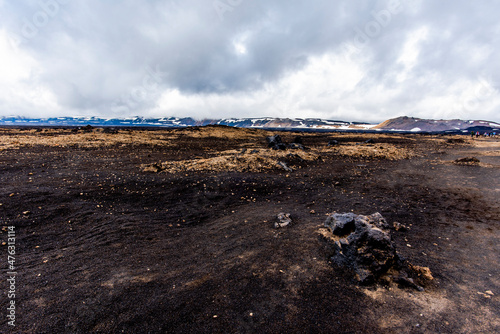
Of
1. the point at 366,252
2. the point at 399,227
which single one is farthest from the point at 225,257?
the point at 399,227

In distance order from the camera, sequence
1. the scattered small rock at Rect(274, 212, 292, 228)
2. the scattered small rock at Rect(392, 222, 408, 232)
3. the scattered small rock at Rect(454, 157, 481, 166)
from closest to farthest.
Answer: the scattered small rock at Rect(392, 222, 408, 232) < the scattered small rock at Rect(274, 212, 292, 228) < the scattered small rock at Rect(454, 157, 481, 166)

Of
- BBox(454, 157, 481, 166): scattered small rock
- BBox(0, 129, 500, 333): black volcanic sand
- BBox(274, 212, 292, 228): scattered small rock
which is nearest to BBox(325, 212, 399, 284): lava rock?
BBox(0, 129, 500, 333): black volcanic sand

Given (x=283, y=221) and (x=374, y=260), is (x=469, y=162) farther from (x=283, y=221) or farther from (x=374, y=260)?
(x=374, y=260)

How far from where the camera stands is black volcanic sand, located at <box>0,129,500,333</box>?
462cm

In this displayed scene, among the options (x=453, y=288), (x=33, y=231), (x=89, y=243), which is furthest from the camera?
(x=33, y=231)

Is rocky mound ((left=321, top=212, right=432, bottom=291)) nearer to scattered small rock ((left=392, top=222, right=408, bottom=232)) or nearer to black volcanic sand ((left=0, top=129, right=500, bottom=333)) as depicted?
black volcanic sand ((left=0, top=129, right=500, bottom=333))

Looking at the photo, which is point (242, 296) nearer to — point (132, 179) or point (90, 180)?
point (132, 179)

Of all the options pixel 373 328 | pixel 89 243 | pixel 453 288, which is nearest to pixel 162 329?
pixel 373 328

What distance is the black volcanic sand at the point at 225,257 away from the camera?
4621 millimetres

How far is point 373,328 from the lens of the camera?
4.40m

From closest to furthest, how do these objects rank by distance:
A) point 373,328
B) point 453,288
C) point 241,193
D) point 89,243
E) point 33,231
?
point 373,328 < point 453,288 < point 89,243 < point 33,231 < point 241,193

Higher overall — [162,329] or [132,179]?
[132,179]

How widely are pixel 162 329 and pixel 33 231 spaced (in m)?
7.47

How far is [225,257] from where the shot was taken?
683cm
